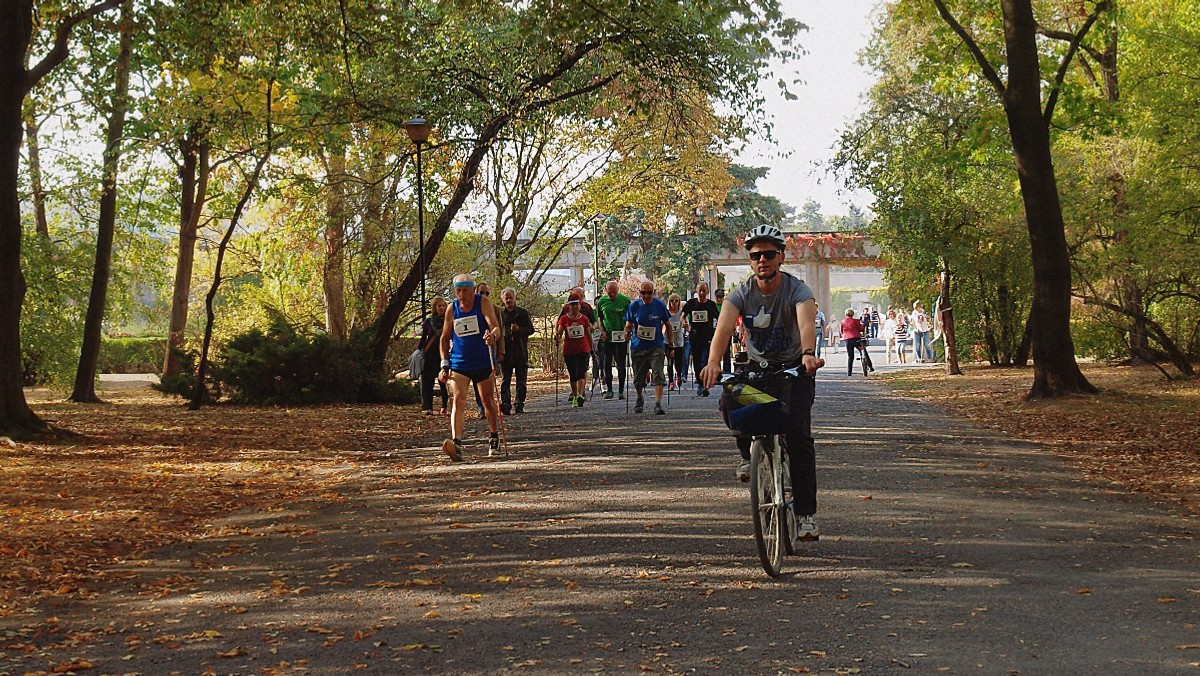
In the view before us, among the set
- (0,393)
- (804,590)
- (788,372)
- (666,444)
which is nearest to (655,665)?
(804,590)

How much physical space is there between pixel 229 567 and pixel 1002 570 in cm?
459

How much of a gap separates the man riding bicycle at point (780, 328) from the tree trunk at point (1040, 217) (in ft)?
46.8

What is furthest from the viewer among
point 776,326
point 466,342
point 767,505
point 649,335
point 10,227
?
point 649,335

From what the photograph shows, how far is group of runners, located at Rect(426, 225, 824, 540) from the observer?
7.76 m

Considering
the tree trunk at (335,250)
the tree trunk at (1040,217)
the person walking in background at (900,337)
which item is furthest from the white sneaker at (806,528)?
the person walking in background at (900,337)

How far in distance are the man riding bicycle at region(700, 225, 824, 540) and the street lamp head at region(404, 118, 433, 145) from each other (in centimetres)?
1578

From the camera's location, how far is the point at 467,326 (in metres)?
14.2

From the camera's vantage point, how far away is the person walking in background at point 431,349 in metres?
21.1

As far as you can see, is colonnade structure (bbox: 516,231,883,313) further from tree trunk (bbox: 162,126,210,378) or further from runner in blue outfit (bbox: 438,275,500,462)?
runner in blue outfit (bbox: 438,275,500,462)

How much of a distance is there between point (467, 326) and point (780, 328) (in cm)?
676

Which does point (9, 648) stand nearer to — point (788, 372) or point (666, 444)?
point (788, 372)

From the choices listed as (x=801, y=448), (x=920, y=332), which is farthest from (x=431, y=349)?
(x=920, y=332)

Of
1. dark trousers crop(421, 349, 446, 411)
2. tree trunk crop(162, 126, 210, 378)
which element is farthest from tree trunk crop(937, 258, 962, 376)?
tree trunk crop(162, 126, 210, 378)

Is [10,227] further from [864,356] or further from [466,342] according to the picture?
[864,356]
